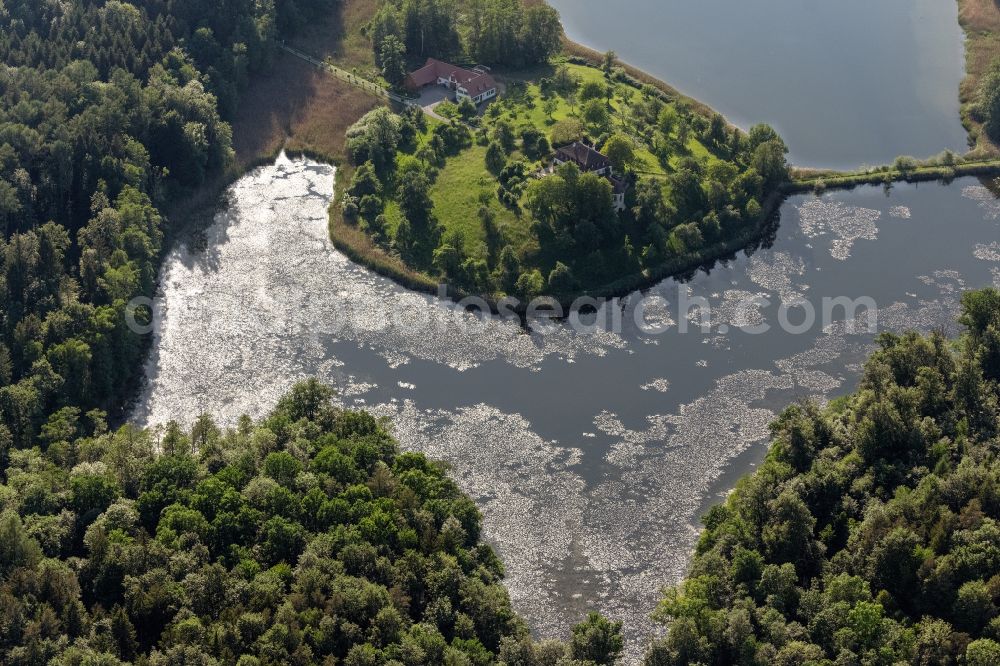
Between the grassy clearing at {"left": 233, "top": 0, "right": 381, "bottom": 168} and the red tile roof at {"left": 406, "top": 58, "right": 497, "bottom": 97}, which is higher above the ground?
the red tile roof at {"left": 406, "top": 58, "right": 497, "bottom": 97}

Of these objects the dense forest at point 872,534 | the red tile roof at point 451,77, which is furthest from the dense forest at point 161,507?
the red tile roof at point 451,77

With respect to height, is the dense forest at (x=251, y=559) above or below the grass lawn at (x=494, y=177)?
below

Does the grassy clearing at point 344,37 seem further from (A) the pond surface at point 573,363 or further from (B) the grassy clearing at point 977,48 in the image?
(B) the grassy clearing at point 977,48

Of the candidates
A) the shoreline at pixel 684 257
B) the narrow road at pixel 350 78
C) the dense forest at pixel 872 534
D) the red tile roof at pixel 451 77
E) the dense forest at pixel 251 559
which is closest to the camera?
the dense forest at pixel 251 559

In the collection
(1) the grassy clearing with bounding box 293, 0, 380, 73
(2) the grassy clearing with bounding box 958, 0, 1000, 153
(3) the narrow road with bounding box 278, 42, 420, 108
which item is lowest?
(3) the narrow road with bounding box 278, 42, 420, 108

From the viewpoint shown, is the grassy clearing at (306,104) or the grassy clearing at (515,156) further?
the grassy clearing at (306,104)

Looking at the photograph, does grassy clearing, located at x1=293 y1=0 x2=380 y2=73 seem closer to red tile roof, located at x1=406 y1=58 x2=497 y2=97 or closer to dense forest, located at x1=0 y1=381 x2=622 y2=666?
red tile roof, located at x1=406 y1=58 x2=497 y2=97

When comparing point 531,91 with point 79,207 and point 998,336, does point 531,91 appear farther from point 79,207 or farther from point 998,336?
point 998,336

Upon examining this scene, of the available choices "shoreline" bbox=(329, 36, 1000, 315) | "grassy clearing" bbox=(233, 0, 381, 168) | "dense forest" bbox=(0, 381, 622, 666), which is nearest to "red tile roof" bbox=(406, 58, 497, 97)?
"grassy clearing" bbox=(233, 0, 381, 168)
